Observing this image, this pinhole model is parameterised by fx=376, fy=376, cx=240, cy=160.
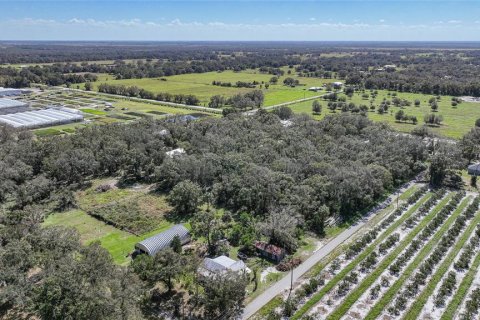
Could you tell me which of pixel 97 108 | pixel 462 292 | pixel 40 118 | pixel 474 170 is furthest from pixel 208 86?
pixel 462 292

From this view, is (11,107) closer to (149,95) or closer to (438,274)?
(149,95)

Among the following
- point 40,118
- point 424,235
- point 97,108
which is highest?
point 40,118

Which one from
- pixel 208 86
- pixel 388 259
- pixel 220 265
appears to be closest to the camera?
pixel 220 265

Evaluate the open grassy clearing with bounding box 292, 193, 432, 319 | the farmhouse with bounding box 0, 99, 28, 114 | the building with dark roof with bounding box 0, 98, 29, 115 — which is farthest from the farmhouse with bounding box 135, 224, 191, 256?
the farmhouse with bounding box 0, 99, 28, 114

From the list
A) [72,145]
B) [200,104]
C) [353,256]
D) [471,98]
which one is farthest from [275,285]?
[471,98]

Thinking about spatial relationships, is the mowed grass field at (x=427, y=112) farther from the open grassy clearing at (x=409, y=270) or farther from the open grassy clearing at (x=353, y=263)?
the open grassy clearing at (x=409, y=270)

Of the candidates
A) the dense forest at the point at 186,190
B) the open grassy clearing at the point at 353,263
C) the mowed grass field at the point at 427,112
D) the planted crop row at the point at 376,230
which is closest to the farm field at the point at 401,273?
the open grassy clearing at the point at 353,263

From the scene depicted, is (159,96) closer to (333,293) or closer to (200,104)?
(200,104)
